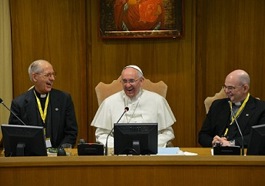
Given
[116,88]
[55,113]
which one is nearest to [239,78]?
[116,88]

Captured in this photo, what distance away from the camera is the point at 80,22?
20.5ft

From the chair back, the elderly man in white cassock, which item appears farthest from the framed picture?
the elderly man in white cassock

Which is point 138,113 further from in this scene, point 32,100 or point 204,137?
point 32,100

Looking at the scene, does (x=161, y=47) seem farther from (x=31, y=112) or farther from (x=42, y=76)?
(x=31, y=112)

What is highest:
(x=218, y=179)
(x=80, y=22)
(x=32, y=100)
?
(x=80, y=22)

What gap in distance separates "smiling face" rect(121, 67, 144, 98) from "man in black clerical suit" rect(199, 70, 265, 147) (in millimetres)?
744

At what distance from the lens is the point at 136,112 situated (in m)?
4.86

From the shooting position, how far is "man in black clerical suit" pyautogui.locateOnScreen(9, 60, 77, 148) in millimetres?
4605

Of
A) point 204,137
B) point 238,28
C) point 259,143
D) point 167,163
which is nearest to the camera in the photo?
point 167,163

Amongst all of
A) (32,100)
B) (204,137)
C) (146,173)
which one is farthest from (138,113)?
(146,173)

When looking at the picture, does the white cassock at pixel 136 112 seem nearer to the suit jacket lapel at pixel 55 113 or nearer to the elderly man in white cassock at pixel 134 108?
the elderly man in white cassock at pixel 134 108

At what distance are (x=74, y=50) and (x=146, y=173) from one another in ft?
11.8

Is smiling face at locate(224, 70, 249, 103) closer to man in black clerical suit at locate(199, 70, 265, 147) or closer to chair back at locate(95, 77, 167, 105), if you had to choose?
man in black clerical suit at locate(199, 70, 265, 147)

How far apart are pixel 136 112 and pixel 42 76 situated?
0.95 meters
